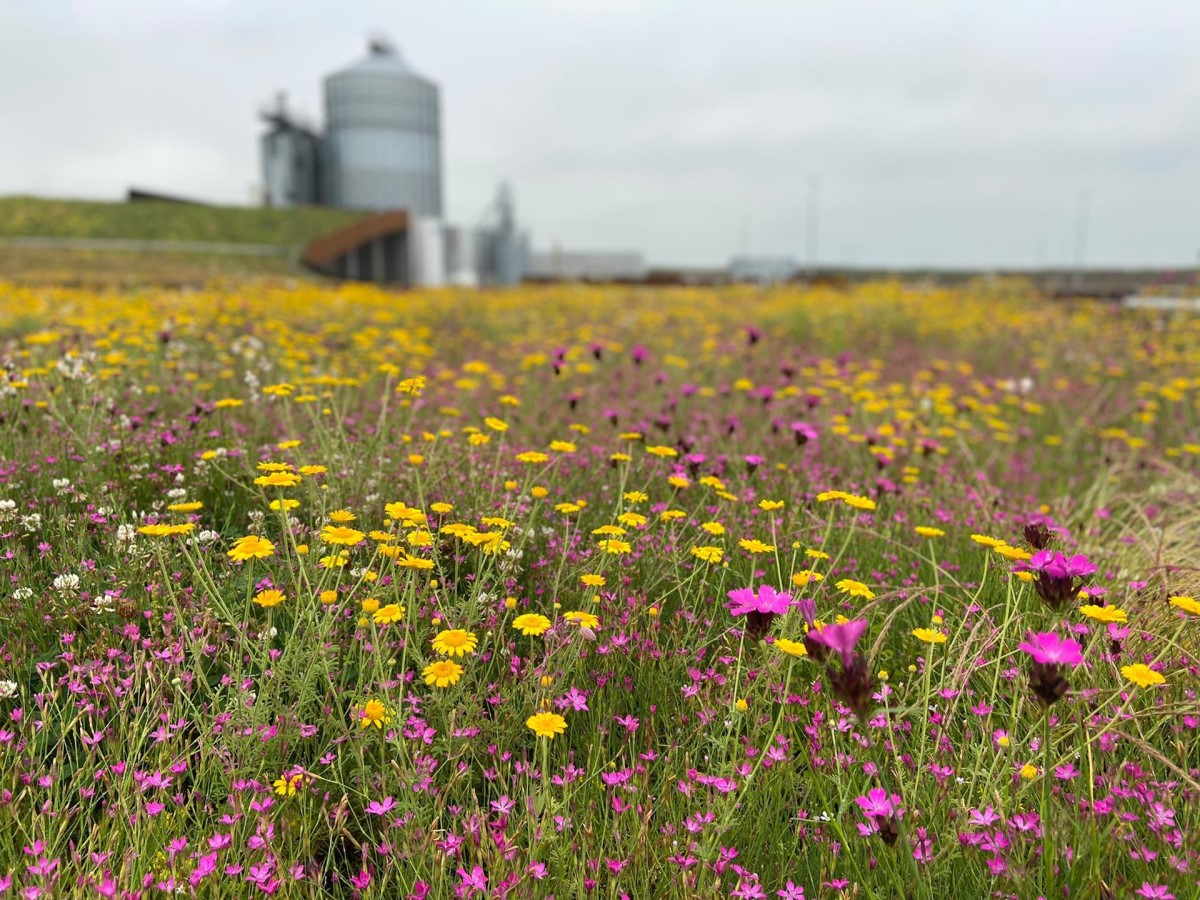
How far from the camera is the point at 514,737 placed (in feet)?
6.70

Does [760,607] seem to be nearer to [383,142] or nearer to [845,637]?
[845,637]

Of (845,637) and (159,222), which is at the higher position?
(159,222)

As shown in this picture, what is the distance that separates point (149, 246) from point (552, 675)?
3552cm


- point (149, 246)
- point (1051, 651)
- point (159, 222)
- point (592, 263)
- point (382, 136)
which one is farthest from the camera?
point (592, 263)

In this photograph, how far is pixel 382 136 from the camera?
44469 mm

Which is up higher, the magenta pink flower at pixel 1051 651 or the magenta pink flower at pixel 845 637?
the magenta pink flower at pixel 845 637

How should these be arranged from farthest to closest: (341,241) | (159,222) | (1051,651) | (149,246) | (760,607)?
(159,222), (149,246), (341,241), (760,607), (1051,651)

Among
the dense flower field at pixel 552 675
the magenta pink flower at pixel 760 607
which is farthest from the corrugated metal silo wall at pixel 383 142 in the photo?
the magenta pink flower at pixel 760 607

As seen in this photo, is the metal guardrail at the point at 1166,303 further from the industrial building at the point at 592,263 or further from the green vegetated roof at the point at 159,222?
the industrial building at the point at 592,263

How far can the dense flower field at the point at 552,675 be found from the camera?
1632 millimetres

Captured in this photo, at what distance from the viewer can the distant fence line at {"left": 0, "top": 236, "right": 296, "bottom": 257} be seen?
30.5 m

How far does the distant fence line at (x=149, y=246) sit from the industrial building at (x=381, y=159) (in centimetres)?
751

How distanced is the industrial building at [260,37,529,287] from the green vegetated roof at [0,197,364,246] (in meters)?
5.00

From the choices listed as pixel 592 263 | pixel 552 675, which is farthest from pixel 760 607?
pixel 592 263
